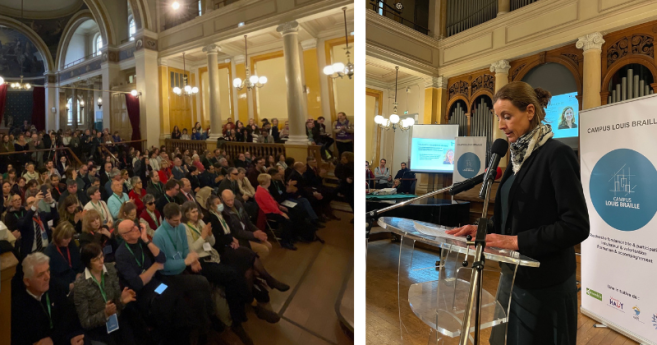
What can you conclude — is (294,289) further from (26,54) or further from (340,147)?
(26,54)

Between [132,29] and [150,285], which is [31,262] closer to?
[150,285]

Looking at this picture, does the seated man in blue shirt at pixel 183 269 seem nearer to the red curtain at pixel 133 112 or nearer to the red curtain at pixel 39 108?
the red curtain at pixel 133 112

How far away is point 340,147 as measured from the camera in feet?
3.86

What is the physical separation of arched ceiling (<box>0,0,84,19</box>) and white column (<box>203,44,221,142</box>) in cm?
33

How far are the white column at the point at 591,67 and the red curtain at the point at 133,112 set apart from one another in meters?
1.57

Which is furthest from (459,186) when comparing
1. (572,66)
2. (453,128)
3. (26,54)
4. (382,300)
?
(26,54)

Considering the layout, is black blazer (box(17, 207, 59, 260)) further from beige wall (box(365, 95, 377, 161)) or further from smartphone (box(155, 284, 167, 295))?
beige wall (box(365, 95, 377, 161))

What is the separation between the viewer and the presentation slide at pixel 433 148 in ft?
4.61

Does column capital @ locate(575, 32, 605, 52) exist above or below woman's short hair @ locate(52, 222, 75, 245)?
above

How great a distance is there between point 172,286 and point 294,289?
0.44 metres

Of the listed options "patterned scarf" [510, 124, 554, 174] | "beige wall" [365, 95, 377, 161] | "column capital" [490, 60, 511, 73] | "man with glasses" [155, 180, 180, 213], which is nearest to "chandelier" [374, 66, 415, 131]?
"beige wall" [365, 95, 377, 161]

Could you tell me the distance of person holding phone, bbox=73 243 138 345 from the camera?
688 mm

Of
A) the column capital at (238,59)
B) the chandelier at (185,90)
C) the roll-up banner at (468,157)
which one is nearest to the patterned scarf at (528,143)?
the roll-up banner at (468,157)

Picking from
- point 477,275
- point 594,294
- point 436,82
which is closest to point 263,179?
point 477,275
